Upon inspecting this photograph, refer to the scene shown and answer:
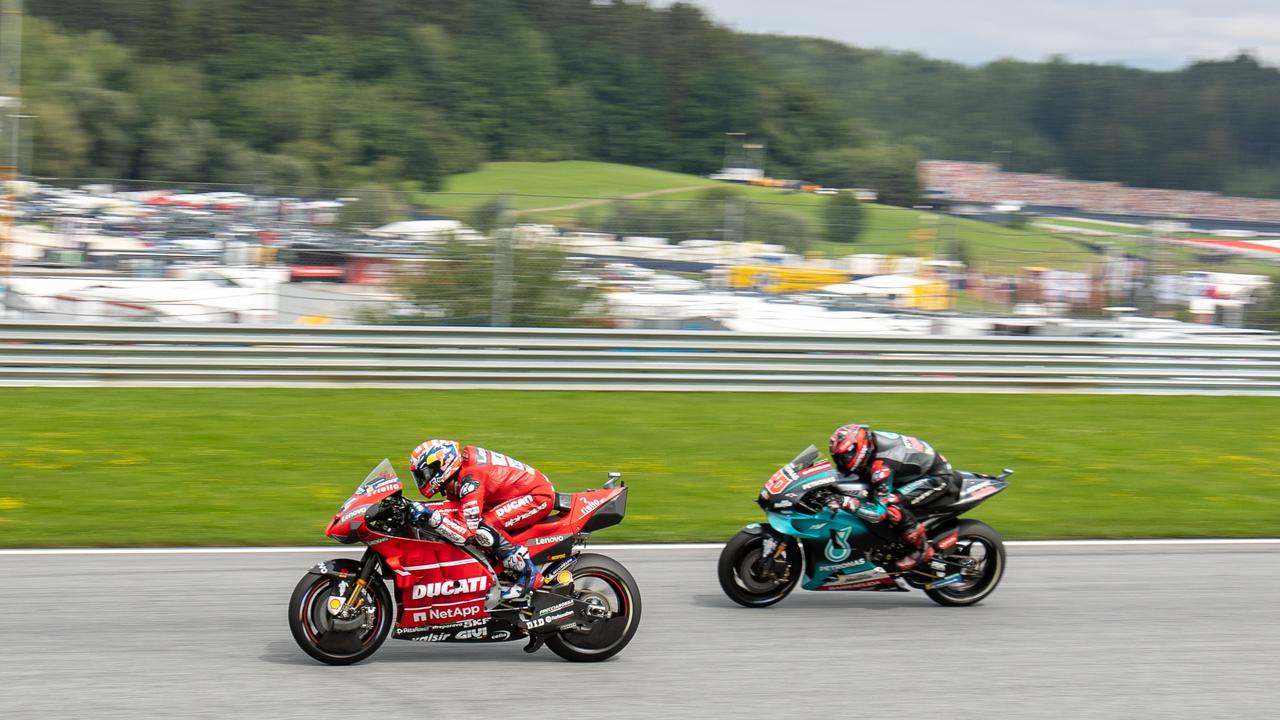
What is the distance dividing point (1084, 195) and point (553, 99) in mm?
8713

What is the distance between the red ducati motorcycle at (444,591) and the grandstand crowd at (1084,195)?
44.6 ft

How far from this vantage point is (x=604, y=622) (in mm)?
7035

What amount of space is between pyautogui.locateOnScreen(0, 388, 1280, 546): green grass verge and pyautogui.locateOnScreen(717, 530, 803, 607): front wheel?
185 centimetres

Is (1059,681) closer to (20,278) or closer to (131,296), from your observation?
(131,296)

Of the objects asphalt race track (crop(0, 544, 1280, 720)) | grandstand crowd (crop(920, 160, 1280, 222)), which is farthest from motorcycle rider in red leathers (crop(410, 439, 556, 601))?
grandstand crowd (crop(920, 160, 1280, 222))

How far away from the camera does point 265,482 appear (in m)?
11.2

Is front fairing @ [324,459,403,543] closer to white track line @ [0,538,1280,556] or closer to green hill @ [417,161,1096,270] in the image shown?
white track line @ [0,538,1280,556]

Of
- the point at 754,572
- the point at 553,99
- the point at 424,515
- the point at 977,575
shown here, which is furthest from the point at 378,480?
the point at 553,99

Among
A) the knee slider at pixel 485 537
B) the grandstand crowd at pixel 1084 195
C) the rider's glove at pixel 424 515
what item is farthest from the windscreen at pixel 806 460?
the grandstand crowd at pixel 1084 195

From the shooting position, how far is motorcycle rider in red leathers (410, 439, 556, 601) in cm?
666

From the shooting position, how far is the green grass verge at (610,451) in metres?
10.4

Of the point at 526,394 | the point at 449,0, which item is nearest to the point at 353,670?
the point at 526,394

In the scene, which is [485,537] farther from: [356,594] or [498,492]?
[356,594]

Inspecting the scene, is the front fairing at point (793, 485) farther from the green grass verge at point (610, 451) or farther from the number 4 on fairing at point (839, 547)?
the green grass verge at point (610, 451)
